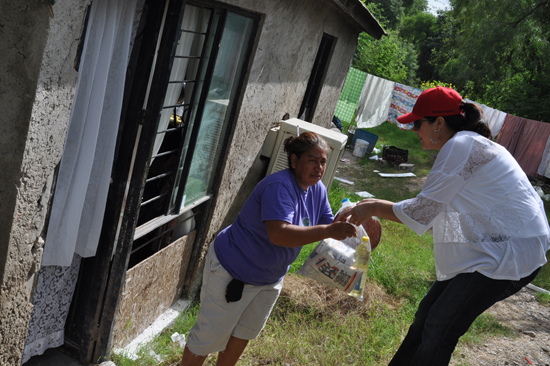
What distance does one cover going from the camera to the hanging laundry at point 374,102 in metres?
14.9

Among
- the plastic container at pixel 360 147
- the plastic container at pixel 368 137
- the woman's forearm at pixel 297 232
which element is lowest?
the plastic container at pixel 360 147

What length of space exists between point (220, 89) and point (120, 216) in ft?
4.64

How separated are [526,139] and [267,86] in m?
11.2

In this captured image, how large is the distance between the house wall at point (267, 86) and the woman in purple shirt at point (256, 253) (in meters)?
1.35

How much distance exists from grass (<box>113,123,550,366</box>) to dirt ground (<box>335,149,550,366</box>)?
140 millimetres

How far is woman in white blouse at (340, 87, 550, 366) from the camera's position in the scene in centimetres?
269

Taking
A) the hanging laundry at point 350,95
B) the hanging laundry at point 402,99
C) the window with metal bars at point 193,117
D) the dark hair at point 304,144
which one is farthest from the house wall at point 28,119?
the hanging laundry at point 402,99

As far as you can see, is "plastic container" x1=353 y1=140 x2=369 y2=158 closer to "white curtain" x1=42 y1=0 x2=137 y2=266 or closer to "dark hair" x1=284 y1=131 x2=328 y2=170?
"dark hair" x1=284 y1=131 x2=328 y2=170

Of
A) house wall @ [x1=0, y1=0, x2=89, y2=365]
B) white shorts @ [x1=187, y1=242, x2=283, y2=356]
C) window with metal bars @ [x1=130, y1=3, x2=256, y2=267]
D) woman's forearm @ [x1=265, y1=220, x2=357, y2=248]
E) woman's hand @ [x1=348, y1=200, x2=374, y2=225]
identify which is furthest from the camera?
window with metal bars @ [x1=130, y1=3, x2=256, y2=267]

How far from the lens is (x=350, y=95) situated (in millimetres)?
15023

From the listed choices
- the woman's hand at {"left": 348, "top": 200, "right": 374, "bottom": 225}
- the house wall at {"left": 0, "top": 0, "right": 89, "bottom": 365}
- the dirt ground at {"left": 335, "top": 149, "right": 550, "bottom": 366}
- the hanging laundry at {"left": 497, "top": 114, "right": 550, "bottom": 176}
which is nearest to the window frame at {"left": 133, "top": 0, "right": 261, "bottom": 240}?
the house wall at {"left": 0, "top": 0, "right": 89, "bottom": 365}

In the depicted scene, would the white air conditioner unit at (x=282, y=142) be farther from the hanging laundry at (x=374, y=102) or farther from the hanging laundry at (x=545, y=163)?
the hanging laundry at (x=374, y=102)

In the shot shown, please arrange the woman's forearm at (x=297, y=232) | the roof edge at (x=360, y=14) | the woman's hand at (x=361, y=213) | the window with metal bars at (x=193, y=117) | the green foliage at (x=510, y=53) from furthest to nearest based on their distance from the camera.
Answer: the green foliage at (x=510, y=53) → the roof edge at (x=360, y=14) → the window with metal bars at (x=193, y=117) → the woman's hand at (x=361, y=213) → the woman's forearm at (x=297, y=232)

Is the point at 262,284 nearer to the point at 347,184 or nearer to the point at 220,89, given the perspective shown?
the point at 220,89
